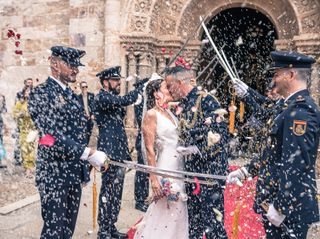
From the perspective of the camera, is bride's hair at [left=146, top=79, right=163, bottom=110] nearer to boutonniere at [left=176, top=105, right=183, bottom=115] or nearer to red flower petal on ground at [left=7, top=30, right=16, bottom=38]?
boutonniere at [left=176, top=105, right=183, bottom=115]

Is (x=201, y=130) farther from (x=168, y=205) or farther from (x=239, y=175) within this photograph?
(x=168, y=205)

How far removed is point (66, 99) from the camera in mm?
3873

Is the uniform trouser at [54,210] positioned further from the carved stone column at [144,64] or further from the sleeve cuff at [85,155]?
the carved stone column at [144,64]

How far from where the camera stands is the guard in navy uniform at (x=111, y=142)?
4920 millimetres

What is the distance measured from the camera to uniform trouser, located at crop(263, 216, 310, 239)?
2.84m

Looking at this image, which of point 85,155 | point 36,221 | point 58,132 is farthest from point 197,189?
point 36,221

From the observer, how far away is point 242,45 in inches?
546

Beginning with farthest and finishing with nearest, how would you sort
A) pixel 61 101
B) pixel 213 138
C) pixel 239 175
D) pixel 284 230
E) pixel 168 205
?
pixel 168 205
pixel 213 138
pixel 61 101
pixel 239 175
pixel 284 230

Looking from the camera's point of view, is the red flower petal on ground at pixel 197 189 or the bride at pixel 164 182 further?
the bride at pixel 164 182

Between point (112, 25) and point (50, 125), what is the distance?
6.16 metres

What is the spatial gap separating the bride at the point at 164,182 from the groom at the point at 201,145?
0.09m

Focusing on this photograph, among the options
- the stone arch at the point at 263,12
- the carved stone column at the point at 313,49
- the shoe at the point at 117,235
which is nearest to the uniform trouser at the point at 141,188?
the shoe at the point at 117,235

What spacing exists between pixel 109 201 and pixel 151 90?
1403 mm

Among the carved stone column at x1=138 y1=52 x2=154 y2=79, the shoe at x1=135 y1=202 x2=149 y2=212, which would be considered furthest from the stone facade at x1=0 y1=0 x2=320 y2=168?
the shoe at x1=135 y1=202 x2=149 y2=212
